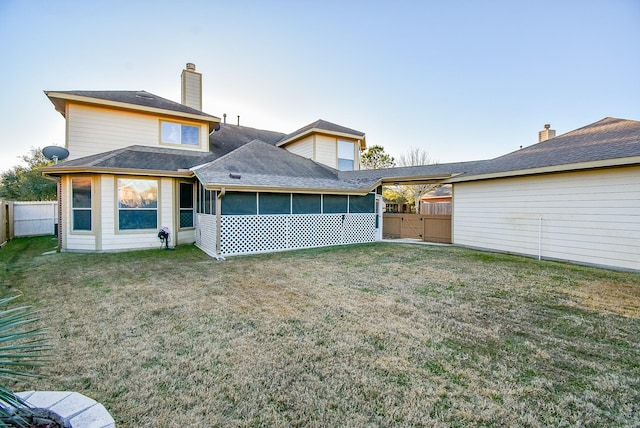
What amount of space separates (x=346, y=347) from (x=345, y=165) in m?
13.1

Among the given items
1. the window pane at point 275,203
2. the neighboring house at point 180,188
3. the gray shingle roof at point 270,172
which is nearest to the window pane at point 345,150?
the gray shingle roof at point 270,172

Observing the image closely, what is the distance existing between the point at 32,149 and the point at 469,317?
3610 centimetres

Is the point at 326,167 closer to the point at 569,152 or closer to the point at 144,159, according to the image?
the point at 144,159

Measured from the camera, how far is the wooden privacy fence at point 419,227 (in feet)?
39.8

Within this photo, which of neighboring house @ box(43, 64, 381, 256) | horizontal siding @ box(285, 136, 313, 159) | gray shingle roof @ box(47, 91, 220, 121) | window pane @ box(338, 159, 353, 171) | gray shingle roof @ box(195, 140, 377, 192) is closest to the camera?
gray shingle roof @ box(195, 140, 377, 192)

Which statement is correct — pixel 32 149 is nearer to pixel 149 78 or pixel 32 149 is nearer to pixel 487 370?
pixel 149 78

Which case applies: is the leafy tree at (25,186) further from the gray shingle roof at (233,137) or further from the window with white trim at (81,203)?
the window with white trim at (81,203)

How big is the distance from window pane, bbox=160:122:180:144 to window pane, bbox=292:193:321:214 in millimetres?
6418

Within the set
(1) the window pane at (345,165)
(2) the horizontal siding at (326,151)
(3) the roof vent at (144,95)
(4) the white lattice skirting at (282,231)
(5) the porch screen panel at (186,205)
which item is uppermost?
(3) the roof vent at (144,95)

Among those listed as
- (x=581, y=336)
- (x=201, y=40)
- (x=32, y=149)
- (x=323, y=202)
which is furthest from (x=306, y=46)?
(x=32, y=149)

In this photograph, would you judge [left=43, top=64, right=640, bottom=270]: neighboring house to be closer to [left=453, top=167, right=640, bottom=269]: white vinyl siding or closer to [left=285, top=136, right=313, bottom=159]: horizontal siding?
[left=453, top=167, right=640, bottom=269]: white vinyl siding

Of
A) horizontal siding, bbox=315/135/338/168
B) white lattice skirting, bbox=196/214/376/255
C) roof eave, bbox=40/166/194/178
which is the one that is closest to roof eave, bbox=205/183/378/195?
white lattice skirting, bbox=196/214/376/255

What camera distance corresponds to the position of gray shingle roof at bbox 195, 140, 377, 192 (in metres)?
9.08

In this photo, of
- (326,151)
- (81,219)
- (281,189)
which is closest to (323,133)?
(326,151)
